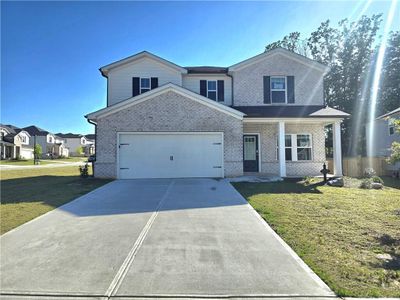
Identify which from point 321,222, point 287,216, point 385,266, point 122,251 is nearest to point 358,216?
point 321,222

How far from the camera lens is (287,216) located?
7.09 metres

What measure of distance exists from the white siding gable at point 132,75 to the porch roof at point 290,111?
480 centimetres

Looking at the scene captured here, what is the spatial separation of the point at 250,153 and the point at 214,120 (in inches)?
143

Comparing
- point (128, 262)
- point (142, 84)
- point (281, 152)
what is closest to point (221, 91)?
point (142, 84)

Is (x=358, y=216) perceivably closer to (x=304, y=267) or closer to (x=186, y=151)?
(x=304, y=267)

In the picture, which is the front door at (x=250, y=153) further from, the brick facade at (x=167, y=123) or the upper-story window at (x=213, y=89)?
the upper-story window at (x=213, y=89)

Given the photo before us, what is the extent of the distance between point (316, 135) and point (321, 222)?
1150 cm

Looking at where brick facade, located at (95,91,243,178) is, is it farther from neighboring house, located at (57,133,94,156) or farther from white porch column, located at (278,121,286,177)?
neighboring house, located at (57,133,94,156)

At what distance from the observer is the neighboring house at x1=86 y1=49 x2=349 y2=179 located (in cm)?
1456

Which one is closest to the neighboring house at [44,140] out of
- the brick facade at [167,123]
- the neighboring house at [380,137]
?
the brick facade at [167,123]

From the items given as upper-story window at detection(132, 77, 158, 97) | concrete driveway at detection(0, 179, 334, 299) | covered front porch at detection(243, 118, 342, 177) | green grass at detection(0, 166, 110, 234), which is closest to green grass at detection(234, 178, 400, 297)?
concrete driveway at detection(0, 179, 334, 299)

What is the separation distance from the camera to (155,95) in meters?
14.6

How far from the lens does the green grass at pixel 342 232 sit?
3824mm

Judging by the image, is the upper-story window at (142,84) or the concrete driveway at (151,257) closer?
the concrete driveway at (151,257)
